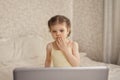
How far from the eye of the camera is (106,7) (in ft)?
8.68

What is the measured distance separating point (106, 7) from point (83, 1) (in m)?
0.38

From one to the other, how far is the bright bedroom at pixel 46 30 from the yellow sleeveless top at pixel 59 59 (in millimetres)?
835

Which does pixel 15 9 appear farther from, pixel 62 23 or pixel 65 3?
pixel 62 23

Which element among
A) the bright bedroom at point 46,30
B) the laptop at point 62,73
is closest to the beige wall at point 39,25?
the bright bedroom at point 46,30

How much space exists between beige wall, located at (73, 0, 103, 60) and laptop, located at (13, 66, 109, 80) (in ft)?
6.62

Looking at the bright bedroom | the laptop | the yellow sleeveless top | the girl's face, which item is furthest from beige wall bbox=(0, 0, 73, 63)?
the laptop

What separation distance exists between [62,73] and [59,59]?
1.60ft

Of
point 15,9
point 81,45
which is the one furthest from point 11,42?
point 81,45

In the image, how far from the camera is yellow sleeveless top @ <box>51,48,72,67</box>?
1.32 meters

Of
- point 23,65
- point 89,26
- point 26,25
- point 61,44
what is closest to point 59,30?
point 61,44

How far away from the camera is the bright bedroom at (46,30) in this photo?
94.1 inches

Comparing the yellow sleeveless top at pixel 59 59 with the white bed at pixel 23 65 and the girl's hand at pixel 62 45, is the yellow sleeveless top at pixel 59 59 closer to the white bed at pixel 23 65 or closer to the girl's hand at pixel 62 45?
the girl's hand at pixel 62 45

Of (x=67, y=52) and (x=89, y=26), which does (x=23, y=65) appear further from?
(x=89, y=26)

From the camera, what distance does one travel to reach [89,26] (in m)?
2.90
